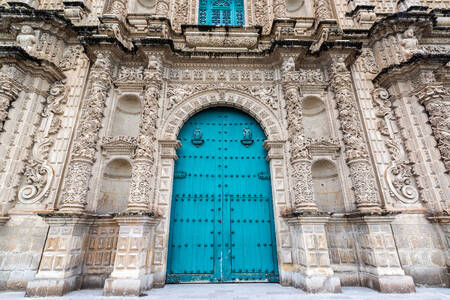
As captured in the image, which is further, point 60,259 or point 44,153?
point 44,153

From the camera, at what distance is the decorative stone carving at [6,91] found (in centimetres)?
558

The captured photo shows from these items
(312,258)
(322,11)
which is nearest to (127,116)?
(312,258)

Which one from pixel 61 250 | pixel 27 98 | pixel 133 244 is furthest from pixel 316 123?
pixel 27 98

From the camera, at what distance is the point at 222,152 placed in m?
6.46

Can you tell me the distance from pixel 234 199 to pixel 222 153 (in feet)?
4.43

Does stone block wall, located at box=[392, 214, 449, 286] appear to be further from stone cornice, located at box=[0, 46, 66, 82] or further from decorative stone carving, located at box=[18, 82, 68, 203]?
stone cornice, located at box=[0, 46, 66, 82]

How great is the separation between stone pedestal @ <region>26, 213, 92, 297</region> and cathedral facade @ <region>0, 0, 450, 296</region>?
34 millimetres

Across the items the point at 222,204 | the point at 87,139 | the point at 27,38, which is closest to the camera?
the point at 87,139

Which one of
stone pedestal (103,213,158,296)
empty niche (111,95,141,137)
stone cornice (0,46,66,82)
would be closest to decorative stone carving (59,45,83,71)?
stone cornice (0,46,66,82)

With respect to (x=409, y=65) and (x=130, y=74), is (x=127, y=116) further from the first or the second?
(x=409, y=65)

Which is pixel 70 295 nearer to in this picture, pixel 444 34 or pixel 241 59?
pixel 241 59

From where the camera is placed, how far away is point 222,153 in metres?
6.45

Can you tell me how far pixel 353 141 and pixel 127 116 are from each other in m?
6.41

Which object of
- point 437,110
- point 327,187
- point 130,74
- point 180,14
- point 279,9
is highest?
point 180,14
